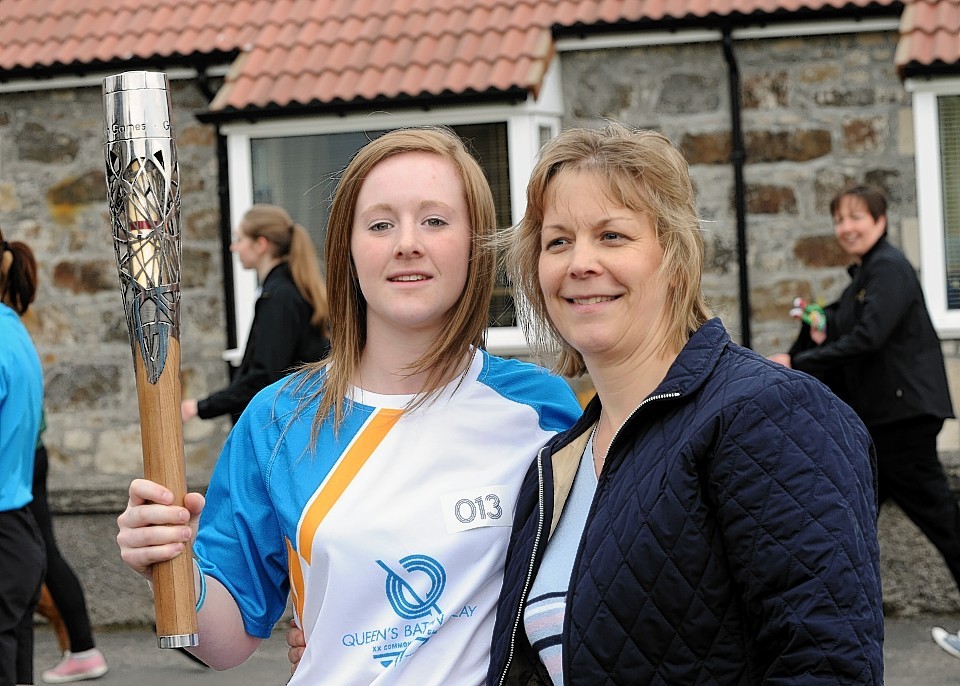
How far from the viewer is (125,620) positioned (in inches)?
272

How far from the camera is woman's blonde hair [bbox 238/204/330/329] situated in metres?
6.28

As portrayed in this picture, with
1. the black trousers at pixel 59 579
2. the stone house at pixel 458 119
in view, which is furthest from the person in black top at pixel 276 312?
the stone house at pixel 458 119

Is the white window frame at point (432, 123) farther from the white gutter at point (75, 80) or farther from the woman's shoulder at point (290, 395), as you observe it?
the woman's shoulder at point (290, 395)

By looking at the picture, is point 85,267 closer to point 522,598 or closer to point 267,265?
point 267,265

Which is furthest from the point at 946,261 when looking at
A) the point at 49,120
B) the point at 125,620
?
the point at 49,120

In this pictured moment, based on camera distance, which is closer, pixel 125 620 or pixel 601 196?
pixel 601 196

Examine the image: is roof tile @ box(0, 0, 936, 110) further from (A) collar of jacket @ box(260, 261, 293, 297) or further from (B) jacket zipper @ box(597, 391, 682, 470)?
(B) jacket zipper @ box(597, 391, 682, 470)

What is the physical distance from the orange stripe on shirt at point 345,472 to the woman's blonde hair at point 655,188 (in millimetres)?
461

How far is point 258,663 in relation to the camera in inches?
243

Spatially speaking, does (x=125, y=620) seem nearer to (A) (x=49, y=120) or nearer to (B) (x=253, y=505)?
(A) (x=49, y=120)

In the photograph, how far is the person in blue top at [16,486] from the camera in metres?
4.23

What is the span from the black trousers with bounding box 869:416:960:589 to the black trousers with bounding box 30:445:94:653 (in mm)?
3590

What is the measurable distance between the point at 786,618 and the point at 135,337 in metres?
1.00

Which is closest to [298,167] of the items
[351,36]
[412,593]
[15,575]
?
[351,36]
